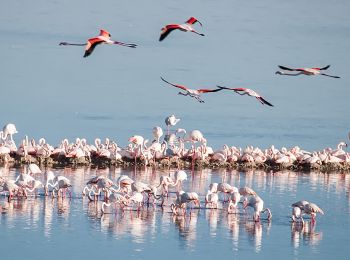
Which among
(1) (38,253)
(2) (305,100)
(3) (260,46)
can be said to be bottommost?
(1) (38,253)

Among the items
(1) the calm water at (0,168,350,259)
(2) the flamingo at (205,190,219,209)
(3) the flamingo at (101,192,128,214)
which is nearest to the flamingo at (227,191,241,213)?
(1) the calm water at (0,168,350,259)

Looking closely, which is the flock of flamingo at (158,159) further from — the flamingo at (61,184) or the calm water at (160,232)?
the calm water at (160,232)

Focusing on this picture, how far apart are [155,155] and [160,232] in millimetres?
7307

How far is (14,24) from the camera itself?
55750mm

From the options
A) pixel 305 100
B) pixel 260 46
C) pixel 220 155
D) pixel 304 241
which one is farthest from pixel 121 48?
pixel 304 241

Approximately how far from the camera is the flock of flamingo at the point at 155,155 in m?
23.0

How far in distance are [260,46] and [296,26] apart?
775cm

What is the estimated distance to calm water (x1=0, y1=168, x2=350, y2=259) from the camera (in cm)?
1535

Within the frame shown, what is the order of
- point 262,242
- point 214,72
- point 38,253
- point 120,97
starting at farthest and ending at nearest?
1. point 214,72
2. point 120,97
3. point 262,242
4. point 38,253

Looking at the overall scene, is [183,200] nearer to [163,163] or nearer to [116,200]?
[116,200]

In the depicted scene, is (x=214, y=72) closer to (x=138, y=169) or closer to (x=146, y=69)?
(x=146, y=69)

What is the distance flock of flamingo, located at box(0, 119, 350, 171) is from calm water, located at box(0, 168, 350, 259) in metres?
3.31

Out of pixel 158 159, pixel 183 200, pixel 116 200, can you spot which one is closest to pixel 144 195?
pixel 116 200

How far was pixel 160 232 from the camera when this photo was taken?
16.4 m
